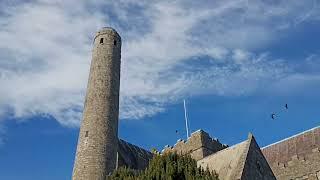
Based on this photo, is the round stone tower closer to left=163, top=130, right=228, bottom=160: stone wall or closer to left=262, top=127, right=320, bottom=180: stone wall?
left=163, top=130, right=228, bottom=160: stone wall

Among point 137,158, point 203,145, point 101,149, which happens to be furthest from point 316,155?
point 101,149

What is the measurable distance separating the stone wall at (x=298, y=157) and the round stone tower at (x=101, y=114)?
11.9 meters

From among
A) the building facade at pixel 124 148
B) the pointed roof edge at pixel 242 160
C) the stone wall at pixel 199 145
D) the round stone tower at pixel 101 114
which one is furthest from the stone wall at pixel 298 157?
the round stone tower at pixel 101 114

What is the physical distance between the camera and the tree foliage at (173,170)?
1881 cm

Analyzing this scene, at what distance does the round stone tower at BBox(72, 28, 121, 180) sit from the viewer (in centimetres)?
2541

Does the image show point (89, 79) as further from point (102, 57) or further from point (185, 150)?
point (185, 150)

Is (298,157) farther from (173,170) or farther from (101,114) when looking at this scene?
(173,170)

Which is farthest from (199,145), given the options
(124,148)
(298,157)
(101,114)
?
(101,114)

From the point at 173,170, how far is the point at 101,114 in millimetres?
9108

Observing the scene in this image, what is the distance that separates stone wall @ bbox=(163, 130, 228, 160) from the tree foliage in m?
9.61

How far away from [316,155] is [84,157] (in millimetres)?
14862

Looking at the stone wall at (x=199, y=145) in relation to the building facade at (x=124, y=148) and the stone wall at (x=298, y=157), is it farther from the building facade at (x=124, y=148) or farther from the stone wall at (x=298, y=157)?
the stone wall at (x=298, y=157)

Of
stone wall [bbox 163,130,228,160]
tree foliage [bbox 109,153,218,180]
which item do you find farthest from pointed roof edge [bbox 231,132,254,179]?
stone wall [bbox 163,130,228,160]

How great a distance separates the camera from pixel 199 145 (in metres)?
30.0
